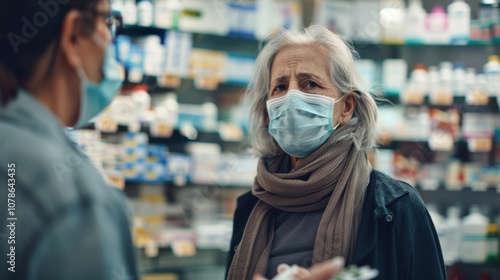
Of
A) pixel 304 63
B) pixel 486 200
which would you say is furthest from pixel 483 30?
pixel 304 63

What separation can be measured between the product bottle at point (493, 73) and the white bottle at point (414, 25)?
0.62 meters

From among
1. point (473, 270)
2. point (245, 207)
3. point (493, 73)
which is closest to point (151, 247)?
point (245, 207)

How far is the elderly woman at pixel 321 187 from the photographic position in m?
1.83

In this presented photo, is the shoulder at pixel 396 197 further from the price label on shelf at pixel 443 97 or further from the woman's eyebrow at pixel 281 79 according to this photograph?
the price label on shelf at pixel 443 97

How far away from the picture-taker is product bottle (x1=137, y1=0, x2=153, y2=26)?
4469 millimetres

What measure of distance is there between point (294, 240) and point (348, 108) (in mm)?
554

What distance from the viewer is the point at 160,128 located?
179 inches

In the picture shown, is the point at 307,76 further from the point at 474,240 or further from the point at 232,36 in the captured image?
the point at 474,240

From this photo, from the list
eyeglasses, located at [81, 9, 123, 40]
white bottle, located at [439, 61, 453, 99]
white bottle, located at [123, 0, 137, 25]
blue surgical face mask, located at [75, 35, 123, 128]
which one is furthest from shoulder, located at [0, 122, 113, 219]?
white bottle, located at [439, 61, 453, 99]

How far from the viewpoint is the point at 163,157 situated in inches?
178

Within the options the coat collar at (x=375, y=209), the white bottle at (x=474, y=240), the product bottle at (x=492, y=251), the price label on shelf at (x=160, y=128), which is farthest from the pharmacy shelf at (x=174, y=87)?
the coat collar at (x=375, y=209)

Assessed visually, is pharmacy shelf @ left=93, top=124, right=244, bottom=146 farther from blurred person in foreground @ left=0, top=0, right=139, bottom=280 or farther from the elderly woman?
blurred person in foreground @ left=0, top=0, right=139, bottom=280

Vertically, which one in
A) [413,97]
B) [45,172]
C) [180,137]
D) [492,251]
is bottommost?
[492,251]

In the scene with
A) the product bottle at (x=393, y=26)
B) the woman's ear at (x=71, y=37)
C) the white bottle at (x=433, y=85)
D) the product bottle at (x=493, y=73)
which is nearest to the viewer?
the woman's ear at (x=71, y=37)
